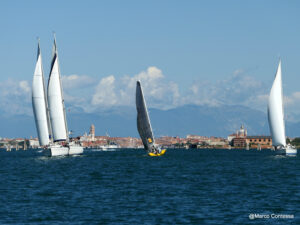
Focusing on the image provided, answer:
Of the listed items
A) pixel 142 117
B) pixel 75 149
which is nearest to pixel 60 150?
pixel 75 149

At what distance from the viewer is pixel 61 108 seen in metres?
104

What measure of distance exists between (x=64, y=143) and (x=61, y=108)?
6.84 m

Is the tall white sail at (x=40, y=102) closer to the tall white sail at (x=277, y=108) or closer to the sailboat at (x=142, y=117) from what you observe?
the sailboat at (x=142, y=117)

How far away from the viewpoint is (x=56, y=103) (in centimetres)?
10319

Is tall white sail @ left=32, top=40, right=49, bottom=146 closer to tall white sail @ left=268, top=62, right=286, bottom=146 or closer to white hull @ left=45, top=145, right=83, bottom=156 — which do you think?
white hull @ left=45, top=145, right=83, bottom=156

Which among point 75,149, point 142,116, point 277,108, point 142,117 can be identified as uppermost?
point 142,116

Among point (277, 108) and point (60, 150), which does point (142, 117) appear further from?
point (277, 108)

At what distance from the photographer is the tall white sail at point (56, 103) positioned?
337 feet

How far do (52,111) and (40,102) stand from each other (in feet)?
9.84

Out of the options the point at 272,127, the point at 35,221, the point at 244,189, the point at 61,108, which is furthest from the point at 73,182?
the point at 272,127

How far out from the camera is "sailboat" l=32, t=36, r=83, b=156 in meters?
103

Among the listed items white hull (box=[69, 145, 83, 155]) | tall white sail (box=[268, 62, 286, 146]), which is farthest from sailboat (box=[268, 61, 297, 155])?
white hull (box=[69, 145, 83, 155])

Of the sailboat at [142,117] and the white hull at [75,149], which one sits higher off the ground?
the sailboat at [142,117]

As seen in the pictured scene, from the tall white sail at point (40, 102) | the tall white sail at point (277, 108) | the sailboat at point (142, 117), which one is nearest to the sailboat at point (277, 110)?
the tall white sail at point (277, 108)
